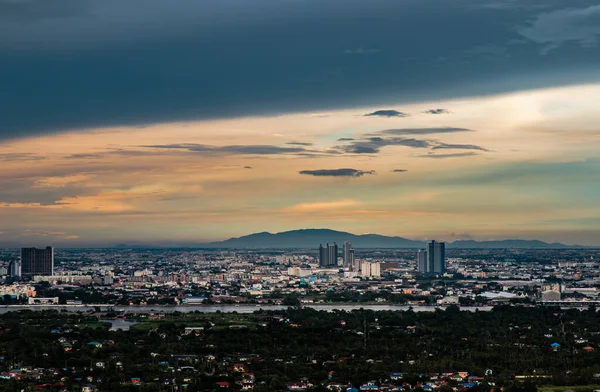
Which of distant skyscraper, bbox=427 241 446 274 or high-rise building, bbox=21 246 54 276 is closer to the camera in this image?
high-rise building, bbox=21 246 54 276

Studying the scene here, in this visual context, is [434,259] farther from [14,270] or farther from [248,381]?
[248,381]

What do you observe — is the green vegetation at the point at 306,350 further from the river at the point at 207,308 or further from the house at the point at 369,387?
the river at the point at 207,308

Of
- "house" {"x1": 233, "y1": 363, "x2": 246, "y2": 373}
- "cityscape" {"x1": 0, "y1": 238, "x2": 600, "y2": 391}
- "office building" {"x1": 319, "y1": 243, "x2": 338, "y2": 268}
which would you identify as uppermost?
"office building" {"x1": 319, "y1": 243, "x2": 338, "y2": 268}

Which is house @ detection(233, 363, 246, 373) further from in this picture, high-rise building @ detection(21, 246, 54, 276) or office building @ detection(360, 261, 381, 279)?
high-rise building @ detection(21, 246, 54, 276)

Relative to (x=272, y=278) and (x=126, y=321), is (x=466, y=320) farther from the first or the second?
(x=272, y=278)

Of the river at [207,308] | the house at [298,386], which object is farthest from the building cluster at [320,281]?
the house at [298,386]

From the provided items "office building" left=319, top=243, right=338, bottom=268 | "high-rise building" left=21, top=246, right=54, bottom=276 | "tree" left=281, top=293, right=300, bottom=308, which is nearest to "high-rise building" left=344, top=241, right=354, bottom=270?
"office building" left=319, top=243, right=338, bottom=268

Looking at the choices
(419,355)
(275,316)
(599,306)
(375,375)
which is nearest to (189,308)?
(275,316)
